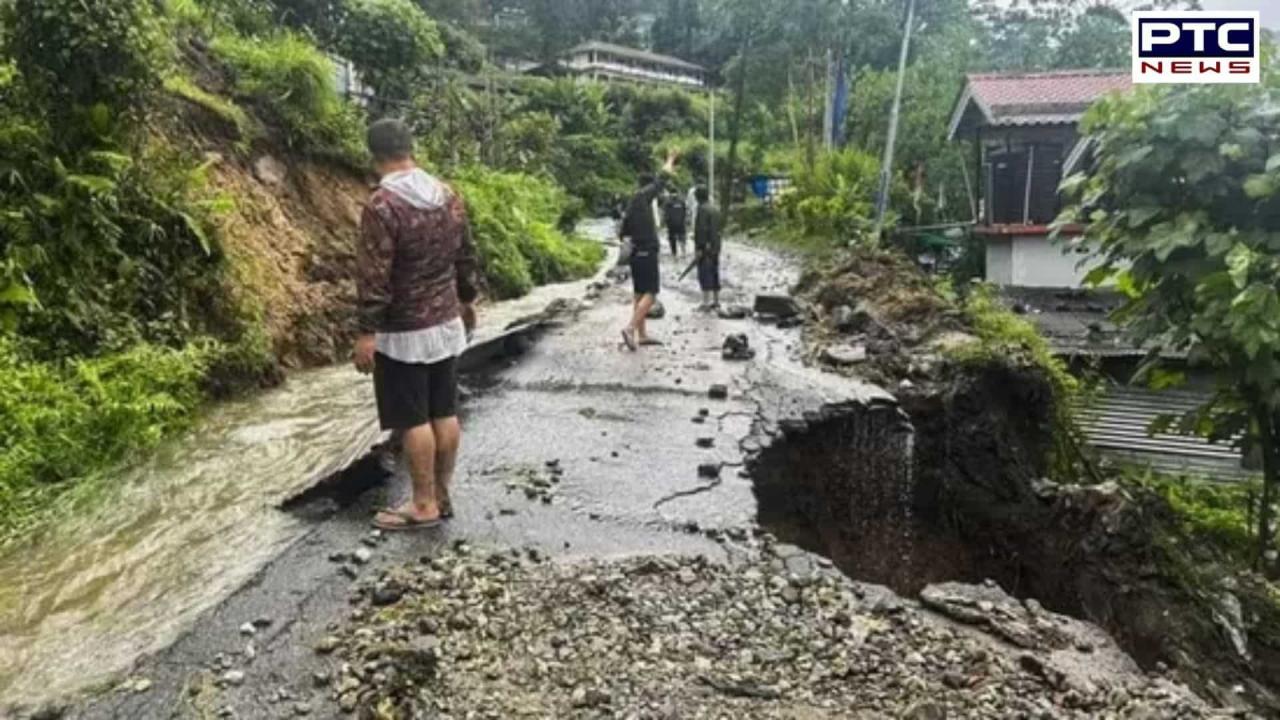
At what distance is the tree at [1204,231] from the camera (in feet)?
18.4

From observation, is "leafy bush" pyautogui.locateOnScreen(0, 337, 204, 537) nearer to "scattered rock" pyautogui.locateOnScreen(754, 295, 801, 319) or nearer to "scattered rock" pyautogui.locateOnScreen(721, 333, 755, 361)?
"scattered rock" pyautogui.locateOnScreen(721, 333, 755, 361)

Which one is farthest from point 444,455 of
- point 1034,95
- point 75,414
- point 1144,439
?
point 1034,95

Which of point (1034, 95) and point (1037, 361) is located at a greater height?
point (1034, 95)

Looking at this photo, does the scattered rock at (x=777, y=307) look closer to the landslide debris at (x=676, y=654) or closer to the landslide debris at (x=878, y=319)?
the landslide debris at (x=878, y=319)

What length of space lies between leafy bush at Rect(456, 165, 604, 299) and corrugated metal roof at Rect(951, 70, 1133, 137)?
8.94 m

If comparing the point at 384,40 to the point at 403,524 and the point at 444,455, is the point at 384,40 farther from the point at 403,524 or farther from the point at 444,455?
the point at 403,524

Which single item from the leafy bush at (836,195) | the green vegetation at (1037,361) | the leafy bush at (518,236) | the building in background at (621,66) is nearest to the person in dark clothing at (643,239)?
the green vegetation at (1037,361)

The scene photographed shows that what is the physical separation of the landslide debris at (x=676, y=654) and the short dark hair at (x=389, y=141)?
2.07m

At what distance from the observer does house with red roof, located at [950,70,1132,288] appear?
59.2 ft

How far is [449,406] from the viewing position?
210 inches

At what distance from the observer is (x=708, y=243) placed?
1395 cm

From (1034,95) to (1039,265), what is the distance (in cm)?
345

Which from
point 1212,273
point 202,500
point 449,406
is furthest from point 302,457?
point 1212,273

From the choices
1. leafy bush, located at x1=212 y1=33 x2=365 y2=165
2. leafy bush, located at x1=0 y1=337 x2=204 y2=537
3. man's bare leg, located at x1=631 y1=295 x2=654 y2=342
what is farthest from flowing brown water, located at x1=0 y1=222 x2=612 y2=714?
leafy bush, located at x1=212 y1=33 x2=365 y2=165
